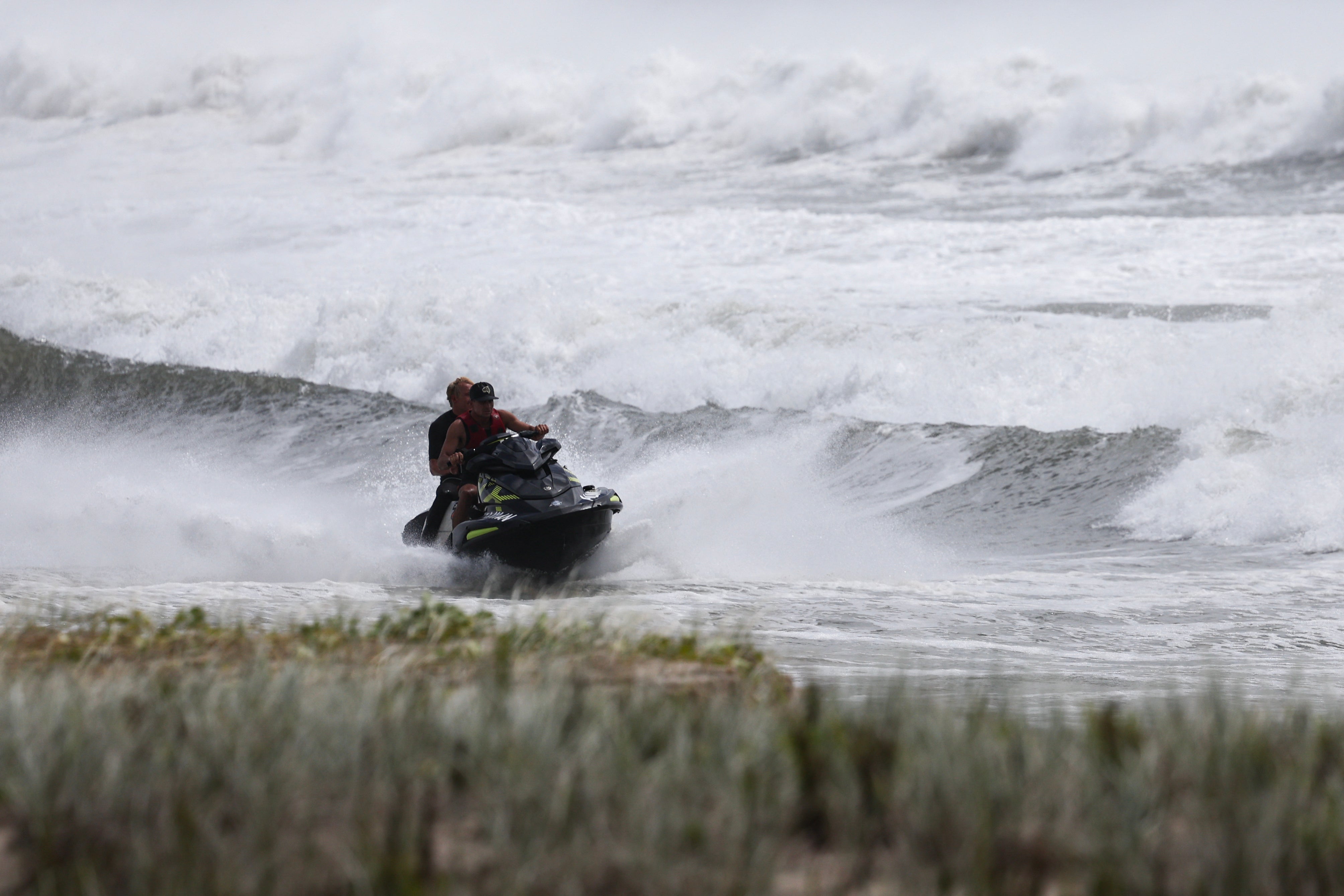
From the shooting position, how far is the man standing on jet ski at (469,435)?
430 inches

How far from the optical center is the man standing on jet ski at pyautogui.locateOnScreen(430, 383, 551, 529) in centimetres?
1093

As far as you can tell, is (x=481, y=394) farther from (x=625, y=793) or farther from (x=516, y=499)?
(x=625, y=793)

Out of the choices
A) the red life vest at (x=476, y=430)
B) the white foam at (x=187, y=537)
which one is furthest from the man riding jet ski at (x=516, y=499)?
the white foam at (x=187, y=537)

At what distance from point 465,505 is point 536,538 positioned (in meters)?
0.77

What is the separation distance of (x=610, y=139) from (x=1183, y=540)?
4469 cm

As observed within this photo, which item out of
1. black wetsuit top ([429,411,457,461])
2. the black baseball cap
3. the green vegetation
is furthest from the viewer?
black wetsuit top ([429,411,457,461])

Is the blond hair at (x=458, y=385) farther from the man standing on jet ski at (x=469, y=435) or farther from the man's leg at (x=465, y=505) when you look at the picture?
the man's leg at (x=465, y=505)

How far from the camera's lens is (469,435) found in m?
11.0

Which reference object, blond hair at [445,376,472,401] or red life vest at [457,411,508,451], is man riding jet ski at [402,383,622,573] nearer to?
red life vest at [457,411,508,451]

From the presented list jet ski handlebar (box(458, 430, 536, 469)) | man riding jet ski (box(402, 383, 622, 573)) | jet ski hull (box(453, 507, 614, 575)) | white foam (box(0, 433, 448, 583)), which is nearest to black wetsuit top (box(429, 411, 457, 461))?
man riding jet ski (box(402, 383, 622, 573))

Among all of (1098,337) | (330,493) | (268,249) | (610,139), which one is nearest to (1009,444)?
(1098,337)

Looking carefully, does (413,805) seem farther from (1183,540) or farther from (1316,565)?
(1183,540)

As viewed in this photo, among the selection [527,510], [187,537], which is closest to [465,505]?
[527,510]

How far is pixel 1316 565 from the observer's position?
11.7 m
